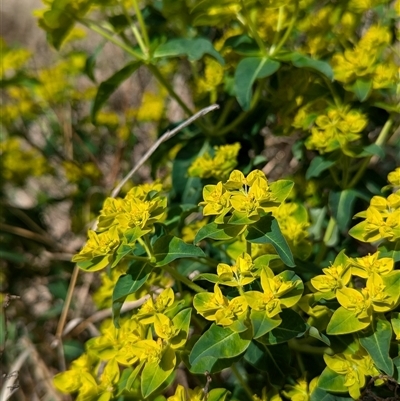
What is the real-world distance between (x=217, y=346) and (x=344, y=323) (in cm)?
18

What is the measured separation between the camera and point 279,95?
3.92ft

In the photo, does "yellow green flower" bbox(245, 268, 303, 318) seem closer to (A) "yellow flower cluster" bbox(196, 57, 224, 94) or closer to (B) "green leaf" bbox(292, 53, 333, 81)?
(B) "green leaf" bbox(292, 53, 333, 81)

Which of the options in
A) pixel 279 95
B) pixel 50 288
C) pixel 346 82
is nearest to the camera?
pixel 346 82

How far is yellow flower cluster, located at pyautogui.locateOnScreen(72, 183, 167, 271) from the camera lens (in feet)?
2.70

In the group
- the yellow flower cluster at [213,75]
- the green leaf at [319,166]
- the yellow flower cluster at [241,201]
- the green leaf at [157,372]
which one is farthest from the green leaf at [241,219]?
the yellow flower cluster at [213,75]

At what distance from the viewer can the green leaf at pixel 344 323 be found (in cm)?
78

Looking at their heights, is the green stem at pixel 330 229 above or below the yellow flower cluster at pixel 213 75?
below

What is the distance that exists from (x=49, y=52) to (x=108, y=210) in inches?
79.1

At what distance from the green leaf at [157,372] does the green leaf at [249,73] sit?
0.46m

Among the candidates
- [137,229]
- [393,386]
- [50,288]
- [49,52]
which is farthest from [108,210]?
[49,52]

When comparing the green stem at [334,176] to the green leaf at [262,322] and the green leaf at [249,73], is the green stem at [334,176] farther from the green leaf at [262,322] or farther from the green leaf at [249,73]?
the green leaf at [262,322]

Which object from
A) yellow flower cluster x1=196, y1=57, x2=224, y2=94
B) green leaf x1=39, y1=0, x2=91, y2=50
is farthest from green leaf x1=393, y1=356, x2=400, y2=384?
green leaf x1=39, y1=0, x2=91, y2=50

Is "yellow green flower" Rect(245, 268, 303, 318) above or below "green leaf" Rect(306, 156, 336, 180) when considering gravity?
above

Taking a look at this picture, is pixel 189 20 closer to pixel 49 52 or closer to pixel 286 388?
pixel 286 388
